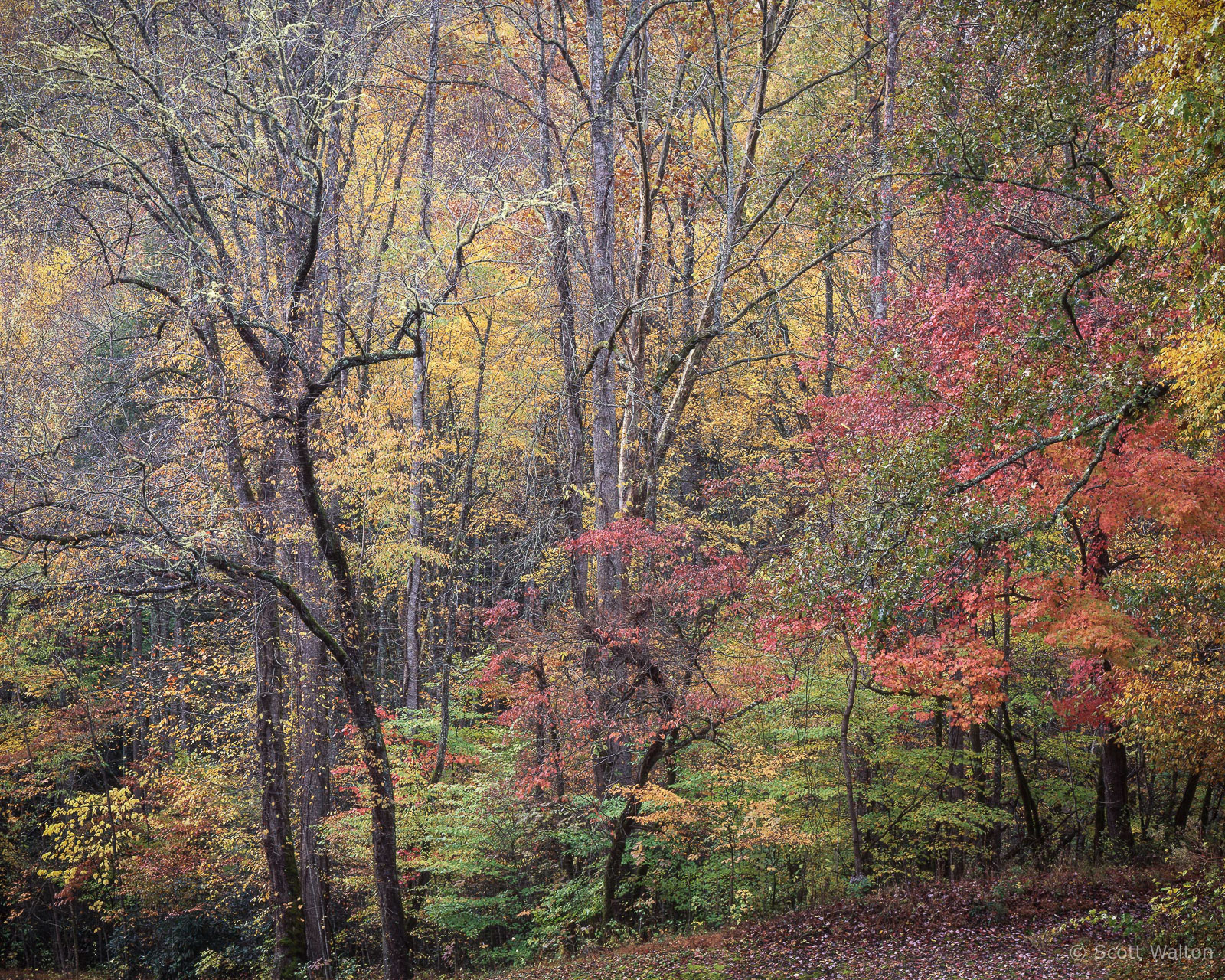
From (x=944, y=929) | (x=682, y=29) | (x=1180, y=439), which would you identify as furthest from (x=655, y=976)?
(x=682, y=29)

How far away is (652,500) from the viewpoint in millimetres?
13672

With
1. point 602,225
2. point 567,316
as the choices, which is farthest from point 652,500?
point 602,225

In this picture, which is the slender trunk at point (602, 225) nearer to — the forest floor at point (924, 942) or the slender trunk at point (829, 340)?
the slender trunk at point (829, 340)

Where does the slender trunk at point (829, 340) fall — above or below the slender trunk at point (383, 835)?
above

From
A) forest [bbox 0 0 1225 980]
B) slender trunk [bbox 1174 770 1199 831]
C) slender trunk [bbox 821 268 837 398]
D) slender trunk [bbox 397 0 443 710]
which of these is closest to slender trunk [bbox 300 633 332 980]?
forest [bbox 0 0 1225 980]

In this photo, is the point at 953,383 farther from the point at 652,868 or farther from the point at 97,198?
the point at 97,198

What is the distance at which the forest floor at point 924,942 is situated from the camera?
7336 millimetres

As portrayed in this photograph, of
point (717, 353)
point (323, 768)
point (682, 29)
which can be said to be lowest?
point (323, 768)

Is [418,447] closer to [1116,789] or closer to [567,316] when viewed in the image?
[567,316]

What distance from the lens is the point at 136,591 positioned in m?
7.45

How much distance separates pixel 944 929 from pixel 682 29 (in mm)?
13410

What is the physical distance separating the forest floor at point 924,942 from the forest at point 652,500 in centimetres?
7

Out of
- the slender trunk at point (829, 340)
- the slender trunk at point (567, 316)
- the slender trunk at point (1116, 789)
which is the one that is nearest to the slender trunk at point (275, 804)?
the slender trunk at point (567, 316)

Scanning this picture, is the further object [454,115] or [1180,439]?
[454,115]
